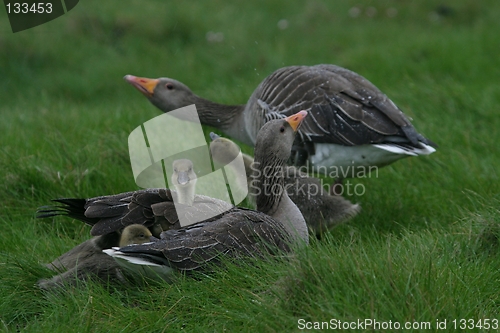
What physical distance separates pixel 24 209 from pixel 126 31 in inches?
294

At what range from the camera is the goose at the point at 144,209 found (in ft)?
16.6

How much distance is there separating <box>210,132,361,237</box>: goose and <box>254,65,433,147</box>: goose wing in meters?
0.52

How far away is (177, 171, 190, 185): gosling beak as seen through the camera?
5.33 meters

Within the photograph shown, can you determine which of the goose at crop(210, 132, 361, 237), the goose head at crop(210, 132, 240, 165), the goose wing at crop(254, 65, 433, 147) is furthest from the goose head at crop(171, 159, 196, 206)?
the goose wing at crop(254, 65, 433, 147)

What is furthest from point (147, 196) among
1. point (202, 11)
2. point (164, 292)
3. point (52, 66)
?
point (202, 11)

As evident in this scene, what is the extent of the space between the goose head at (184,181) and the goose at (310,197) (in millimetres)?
862

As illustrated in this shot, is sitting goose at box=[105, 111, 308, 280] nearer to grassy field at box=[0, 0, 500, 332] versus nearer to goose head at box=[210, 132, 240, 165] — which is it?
grassy field at box=[0, 0, 500, 332]

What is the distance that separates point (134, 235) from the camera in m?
4.92

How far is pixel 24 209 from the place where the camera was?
640 cm

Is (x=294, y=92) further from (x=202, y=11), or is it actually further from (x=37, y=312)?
(x=202, y=11)

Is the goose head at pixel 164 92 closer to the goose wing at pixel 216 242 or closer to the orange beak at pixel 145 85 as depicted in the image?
the orange beak at pixel 145 85

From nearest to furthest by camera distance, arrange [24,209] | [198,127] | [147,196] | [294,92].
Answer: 1. [147,196]
2. [24,209]
3. [294,92]
4. [198,127]

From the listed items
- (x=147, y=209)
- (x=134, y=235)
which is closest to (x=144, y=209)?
(x=147, y=209)

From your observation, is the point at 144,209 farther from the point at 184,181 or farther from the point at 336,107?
the point at 336,107
